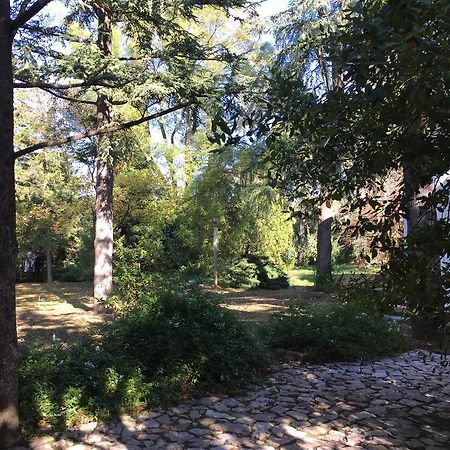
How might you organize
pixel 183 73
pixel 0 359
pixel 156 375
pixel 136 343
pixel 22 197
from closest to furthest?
1. pixel 0 359
2. pixel 156 375
3. pixel 136 343
4. pixel 183 73
5. pixel 22 197

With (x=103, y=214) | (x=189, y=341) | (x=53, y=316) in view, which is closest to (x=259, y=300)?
(x=103, y=214)

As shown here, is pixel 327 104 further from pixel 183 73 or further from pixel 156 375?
pixel 183 73

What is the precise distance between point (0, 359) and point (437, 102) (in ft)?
11.2

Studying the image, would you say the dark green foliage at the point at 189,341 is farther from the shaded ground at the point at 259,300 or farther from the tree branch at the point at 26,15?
the shaded ground at the point at 259,300

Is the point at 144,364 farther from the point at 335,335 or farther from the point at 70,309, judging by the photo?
the point at 70,309

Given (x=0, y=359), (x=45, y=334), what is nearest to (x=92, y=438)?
(x=0, y=359)

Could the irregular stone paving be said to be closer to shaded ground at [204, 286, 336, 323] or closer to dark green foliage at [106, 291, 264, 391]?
dark green foliage at [106, 291, 264, 391]

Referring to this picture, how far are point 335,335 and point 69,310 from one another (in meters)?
8.03

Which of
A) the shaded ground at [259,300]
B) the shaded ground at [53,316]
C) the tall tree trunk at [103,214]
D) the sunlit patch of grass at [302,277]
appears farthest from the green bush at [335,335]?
the sunlit patch of grass at [302,277]

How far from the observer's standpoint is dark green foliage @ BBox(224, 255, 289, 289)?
62.6ft

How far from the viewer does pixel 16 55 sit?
292 inches

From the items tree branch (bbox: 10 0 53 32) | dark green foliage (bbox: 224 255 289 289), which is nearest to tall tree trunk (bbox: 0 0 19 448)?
tree branch (bbox: 10 0 53 32)

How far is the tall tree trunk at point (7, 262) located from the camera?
359cm

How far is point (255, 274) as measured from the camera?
19312 mm
